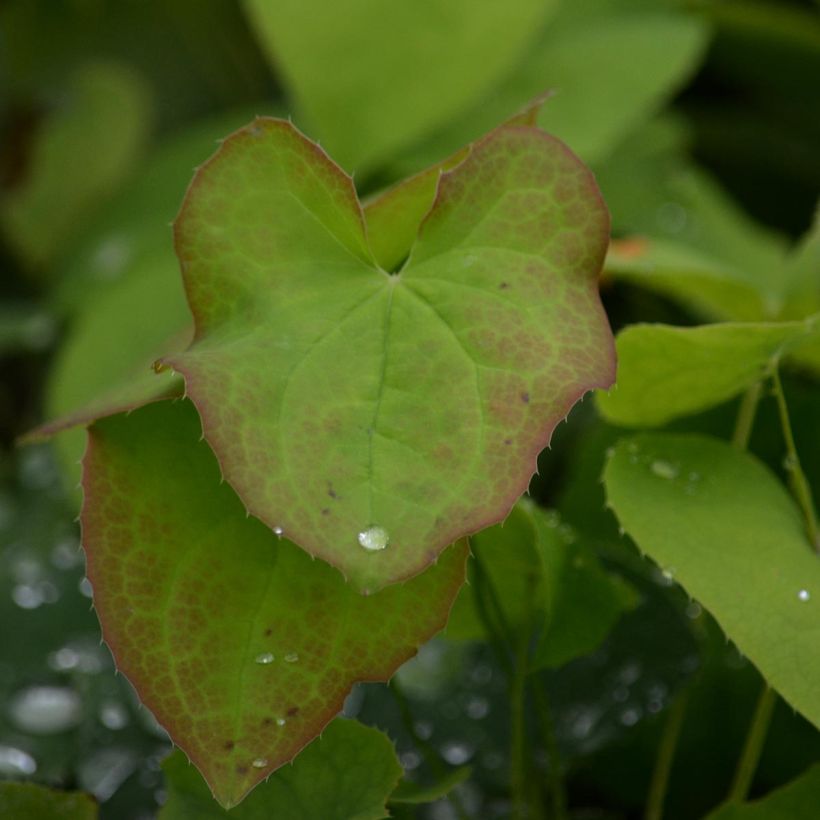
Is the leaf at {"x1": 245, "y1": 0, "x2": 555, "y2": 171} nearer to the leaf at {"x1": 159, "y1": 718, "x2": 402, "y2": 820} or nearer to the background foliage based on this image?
the background foliage

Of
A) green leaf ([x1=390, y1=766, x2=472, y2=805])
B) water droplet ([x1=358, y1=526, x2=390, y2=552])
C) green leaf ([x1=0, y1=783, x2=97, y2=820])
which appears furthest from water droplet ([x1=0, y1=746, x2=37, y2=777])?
water droplet ([x1=358, y1=526, x2=390, y2=552])

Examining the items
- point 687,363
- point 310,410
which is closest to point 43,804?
point 310,410

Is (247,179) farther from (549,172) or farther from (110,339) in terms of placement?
(110,339)

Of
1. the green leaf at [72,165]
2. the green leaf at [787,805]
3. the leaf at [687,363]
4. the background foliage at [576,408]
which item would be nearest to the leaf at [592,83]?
the background foliage at [576,408]

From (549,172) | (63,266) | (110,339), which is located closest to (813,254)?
(549,172)

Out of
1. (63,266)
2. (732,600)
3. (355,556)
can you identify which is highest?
(355,556)

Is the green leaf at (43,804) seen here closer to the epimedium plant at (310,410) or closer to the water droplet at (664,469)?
the epimedium plant at (310,410)
